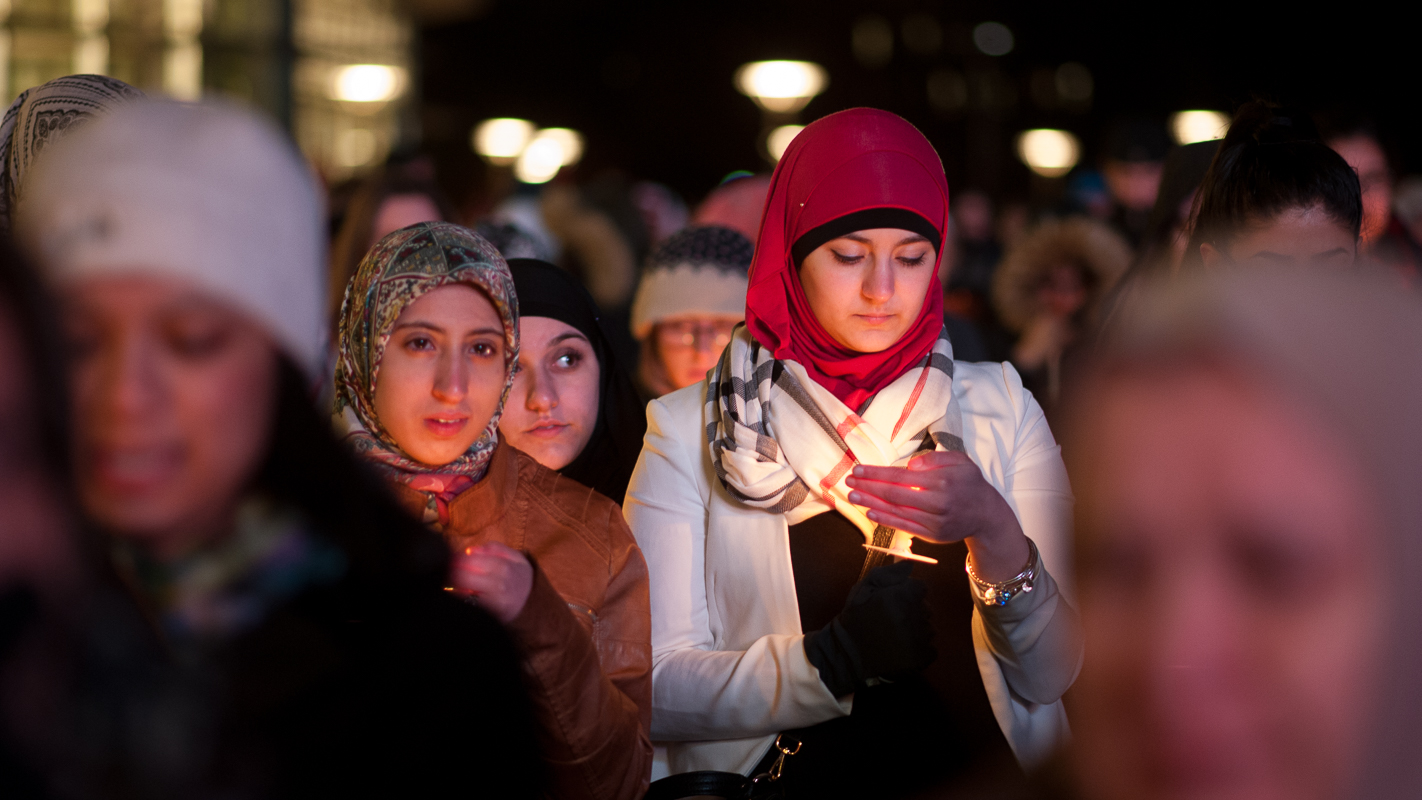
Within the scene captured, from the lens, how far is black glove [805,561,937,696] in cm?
245

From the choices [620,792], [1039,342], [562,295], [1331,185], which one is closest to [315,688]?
[620,792]

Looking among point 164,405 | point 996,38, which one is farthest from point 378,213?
point 996,38

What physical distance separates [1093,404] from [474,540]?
75.0 inches

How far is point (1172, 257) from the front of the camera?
11.7ft

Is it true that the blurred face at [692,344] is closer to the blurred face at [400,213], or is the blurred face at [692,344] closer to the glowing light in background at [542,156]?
the blurred face at [400,213]

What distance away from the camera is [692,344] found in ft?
14.9

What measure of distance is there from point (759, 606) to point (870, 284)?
77 cm

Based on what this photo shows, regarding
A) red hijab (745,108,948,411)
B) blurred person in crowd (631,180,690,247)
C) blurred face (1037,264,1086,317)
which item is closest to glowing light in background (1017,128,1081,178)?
blurred person in crowd (631,180,690,247)

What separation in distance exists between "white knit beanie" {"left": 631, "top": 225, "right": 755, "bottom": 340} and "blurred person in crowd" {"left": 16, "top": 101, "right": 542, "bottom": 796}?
2903 mm

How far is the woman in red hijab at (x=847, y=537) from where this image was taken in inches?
101

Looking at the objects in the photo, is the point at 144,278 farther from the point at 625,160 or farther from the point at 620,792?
the point at 625,160

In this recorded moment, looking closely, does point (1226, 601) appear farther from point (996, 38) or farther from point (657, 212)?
point (996, 38)

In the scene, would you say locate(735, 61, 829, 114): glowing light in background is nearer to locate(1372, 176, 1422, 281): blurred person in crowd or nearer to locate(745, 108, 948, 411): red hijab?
locate(1372, 176, 1422, 281): blurred person in crowd

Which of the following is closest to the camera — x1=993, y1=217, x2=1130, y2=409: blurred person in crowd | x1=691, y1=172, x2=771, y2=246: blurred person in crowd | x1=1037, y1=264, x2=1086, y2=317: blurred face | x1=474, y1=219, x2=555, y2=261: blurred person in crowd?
x1=474, y1=219, x2=555, y2=261: blurred person in crowd
